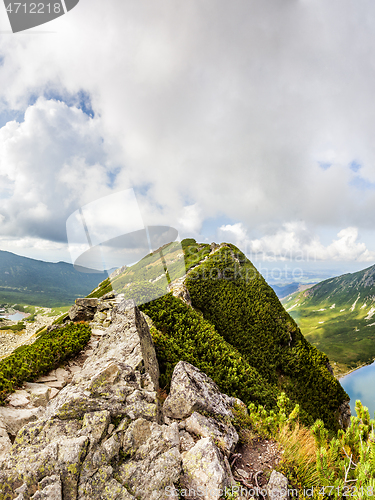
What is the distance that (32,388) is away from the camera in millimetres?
6070

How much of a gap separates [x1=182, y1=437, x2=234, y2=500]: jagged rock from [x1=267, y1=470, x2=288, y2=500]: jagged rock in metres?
0.73

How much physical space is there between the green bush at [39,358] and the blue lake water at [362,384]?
13989 centimetres

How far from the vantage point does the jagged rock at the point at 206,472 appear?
380 cm

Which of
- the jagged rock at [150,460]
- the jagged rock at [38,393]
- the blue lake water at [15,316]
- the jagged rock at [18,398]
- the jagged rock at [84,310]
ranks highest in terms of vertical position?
the jagged rock at [84,310]

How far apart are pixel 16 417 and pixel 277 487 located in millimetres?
5705

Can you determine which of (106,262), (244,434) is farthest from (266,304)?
(106,262)

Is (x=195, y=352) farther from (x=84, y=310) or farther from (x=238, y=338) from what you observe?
(x=238, y=338)

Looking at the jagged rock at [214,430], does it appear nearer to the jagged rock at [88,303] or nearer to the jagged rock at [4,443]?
the jagged rock at [4,443]

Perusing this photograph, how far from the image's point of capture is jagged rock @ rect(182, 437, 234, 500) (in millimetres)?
3805

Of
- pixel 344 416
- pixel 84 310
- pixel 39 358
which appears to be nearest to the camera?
pixel 39 358

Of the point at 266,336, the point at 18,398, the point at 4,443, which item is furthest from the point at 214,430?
the point at 266,336

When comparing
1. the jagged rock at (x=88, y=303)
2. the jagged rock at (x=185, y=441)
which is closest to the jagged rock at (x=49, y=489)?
the jagged rock at (x=185, y=441)

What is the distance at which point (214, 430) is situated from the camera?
5.15 metres

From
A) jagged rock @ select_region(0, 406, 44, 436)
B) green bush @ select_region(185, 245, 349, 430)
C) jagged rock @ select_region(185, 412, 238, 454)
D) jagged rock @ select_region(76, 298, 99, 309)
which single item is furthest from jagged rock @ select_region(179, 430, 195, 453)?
green bush @ select_region(185, 245, 349, 430)
